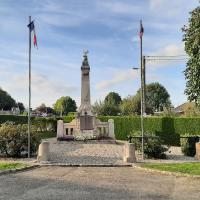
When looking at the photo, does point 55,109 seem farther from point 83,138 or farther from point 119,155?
point 119,155

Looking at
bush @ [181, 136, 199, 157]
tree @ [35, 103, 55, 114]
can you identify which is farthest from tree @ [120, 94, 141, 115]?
bush @ [181, 136, 199, 157]

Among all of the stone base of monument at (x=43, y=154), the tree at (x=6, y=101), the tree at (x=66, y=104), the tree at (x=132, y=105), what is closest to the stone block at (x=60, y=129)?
the stone base of monument at (x=43, y=154)

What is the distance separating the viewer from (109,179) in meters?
14.2

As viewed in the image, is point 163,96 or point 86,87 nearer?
point 86,87

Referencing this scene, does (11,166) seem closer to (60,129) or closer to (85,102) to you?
(60,129)

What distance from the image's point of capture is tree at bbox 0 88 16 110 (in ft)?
350

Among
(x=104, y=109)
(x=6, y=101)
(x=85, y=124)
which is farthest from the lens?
(x=6, y=101)

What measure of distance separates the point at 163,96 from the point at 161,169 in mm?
88867

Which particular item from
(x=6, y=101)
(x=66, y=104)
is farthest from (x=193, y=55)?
(x=66, y=104)

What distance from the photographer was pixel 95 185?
12.7m

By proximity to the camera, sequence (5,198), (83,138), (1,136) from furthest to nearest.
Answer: (83,138) → (1,136) → (5,198)

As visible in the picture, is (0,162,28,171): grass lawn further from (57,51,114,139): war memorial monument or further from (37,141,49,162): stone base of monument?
(57,51,114,139): war memorial monument

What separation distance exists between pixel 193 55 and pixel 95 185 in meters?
6.39

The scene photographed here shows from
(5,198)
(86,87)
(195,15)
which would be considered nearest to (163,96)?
(86,87)
